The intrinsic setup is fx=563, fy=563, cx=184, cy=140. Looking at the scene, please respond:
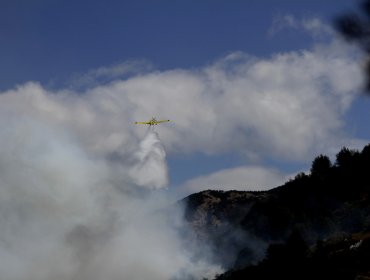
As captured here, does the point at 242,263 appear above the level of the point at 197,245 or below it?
below

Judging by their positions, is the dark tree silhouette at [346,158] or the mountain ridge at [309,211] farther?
the dark tree silhouette at [346,158]

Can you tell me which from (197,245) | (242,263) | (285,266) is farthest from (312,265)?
(197,245)

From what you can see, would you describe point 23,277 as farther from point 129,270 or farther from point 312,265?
point 312,265

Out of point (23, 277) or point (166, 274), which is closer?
point (23, 277)

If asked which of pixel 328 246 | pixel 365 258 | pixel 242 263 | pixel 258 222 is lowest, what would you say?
pixel 365 258

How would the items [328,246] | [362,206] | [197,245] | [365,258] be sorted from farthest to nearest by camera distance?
[197,245]
[362,206]
[328,246]
[365,258]

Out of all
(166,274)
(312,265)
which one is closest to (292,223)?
(166,274)

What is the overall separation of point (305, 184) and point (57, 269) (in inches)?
3127

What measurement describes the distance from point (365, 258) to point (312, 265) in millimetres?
7984

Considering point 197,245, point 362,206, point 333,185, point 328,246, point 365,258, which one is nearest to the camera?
point 365,258

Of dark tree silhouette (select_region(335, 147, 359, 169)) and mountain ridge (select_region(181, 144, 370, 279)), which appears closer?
mountain ridge (select_region(181, 144, 370, 279))

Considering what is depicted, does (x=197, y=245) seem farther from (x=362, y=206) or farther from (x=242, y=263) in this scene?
(x=362, y=206)

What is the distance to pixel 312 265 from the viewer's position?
83.8 metres

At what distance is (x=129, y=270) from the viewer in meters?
146
